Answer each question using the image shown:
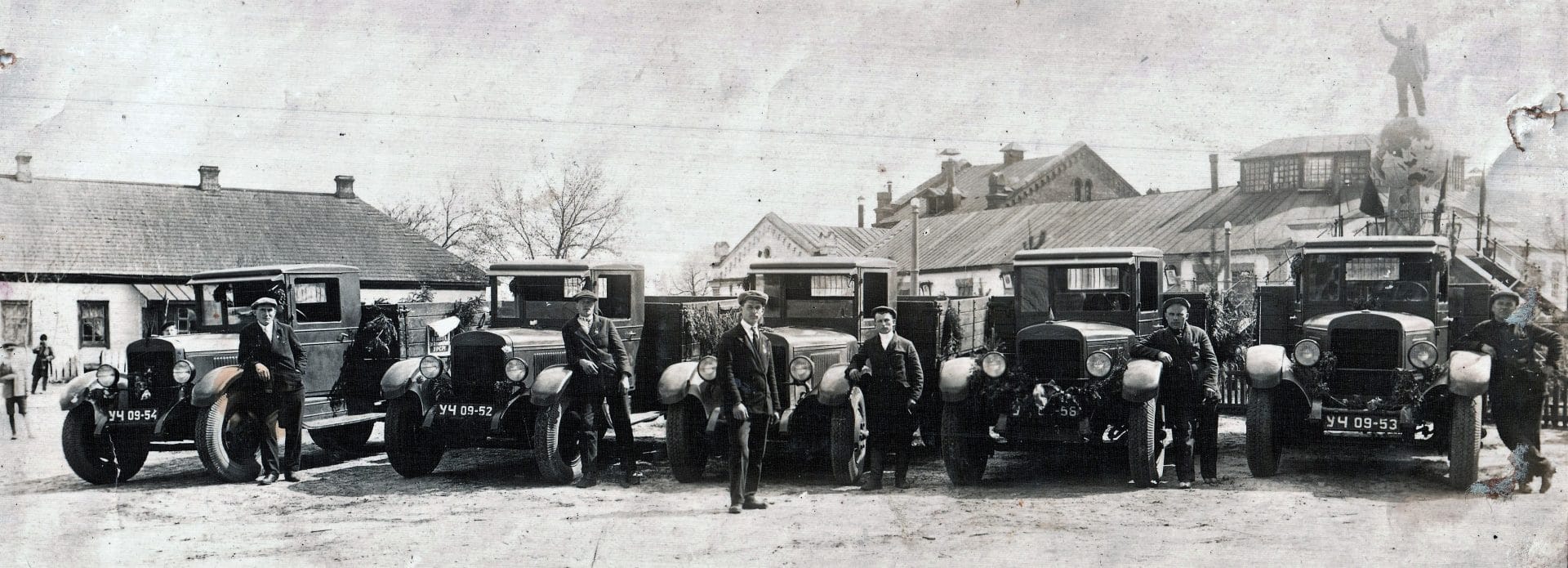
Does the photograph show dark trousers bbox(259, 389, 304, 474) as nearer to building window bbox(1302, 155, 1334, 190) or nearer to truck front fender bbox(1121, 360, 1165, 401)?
truck front fender bbox(1121, 360, 1165, 401)

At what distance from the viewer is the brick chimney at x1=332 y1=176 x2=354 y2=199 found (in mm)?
10789

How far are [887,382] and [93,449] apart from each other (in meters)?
7.00

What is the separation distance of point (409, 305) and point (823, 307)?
4.51 m

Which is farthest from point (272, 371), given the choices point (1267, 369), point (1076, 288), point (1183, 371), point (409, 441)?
point (1267, 369)

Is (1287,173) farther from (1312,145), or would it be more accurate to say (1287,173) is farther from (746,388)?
(746,388)

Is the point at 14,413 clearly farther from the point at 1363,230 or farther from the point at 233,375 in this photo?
the point at 1363,230

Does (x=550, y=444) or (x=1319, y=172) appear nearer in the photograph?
(x=550, y=444)

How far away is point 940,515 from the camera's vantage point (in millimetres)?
6996

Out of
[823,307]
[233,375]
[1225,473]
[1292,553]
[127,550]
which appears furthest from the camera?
[823,307]

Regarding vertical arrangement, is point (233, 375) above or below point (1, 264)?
below

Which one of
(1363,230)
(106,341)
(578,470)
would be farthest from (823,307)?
(106,341)

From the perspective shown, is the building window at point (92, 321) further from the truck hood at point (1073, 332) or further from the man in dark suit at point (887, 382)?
the truck hood at point (1073, 332)

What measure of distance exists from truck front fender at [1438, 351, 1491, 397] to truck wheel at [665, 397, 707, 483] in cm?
553

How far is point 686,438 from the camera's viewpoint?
845cm
